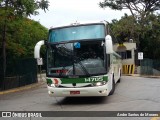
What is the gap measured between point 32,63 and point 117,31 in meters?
27.2

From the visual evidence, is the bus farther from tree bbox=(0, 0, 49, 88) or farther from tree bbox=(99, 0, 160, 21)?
tree bbox=(99, 0, 160, 21)

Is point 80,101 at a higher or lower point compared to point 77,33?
lower

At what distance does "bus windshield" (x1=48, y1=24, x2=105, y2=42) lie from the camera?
50.5 feet

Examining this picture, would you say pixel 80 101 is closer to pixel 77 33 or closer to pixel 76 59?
pixel 76 59

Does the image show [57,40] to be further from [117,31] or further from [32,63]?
[117,31]

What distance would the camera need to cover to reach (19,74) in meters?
28.0

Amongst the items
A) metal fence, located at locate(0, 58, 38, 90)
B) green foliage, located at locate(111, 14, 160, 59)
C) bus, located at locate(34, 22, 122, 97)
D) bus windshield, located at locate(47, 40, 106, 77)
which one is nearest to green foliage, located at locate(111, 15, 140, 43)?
green foliage, located at locate(111, 14, 160, 59)

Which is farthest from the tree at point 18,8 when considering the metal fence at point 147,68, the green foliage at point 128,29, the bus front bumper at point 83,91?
the green foliage at point 128,29

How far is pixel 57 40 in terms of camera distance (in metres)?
15.5

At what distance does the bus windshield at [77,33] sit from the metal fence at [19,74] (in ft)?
33.2

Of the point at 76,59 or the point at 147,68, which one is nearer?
the point at 76,59

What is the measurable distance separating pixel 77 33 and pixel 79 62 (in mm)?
1322

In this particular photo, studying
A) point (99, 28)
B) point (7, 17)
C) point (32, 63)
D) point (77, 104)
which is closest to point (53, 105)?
point (77, 104)

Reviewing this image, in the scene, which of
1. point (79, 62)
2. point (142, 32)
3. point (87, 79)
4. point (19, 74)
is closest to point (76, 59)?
point (79, 62)
